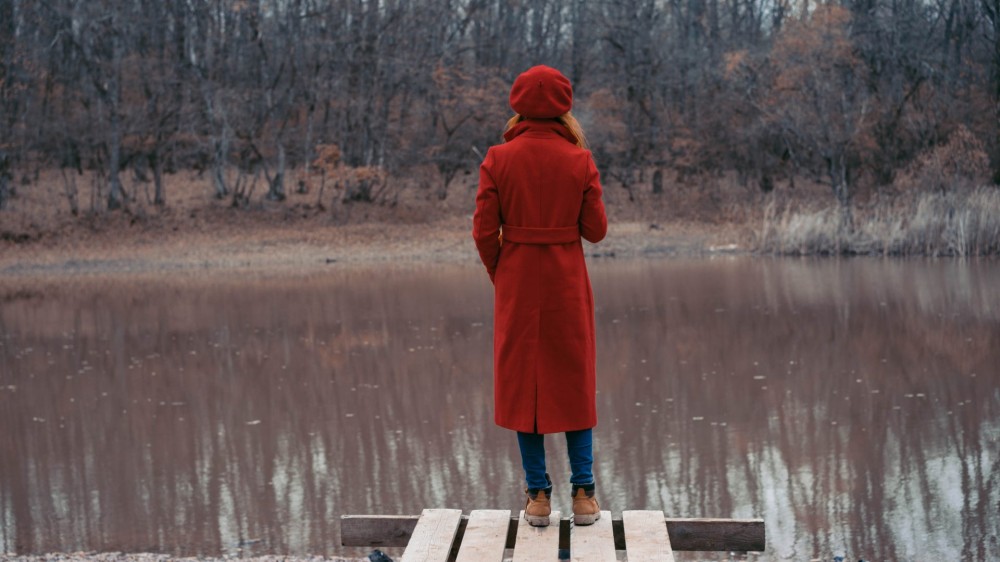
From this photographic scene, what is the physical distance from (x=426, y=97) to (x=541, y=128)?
3131 cm

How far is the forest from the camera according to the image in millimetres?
31375

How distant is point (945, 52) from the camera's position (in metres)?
33.9

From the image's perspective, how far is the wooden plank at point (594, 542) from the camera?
14.0ft

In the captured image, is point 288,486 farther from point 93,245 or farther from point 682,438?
point 93,245

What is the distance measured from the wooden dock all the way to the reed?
20.1m

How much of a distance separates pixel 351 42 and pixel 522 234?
30969 millimetres

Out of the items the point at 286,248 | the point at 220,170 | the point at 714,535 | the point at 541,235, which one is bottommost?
the point at 286,248

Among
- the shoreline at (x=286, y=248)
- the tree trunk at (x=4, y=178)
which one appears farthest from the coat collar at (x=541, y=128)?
the tree trunk at (x=4, y=178)

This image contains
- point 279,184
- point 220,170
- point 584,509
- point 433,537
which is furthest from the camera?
point 279,184

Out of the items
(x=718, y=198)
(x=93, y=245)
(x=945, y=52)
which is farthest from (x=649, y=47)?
(x=93, y=245)

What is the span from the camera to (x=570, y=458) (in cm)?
479

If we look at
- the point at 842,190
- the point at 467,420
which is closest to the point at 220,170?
the point at 842,190

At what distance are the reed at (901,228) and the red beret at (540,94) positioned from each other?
2031cm

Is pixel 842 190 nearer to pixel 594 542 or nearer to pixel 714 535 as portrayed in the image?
pixel 714 535
